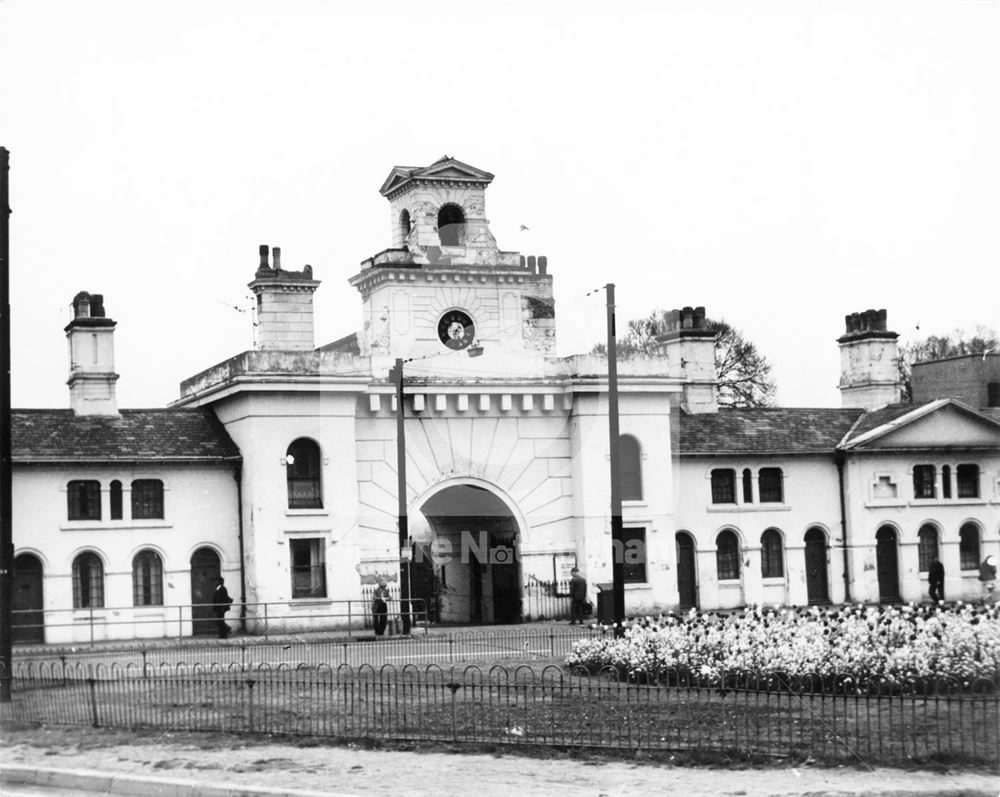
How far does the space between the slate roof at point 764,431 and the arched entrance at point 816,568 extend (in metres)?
2.39

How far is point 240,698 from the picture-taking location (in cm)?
1995

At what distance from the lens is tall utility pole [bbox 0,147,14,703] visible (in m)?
21.9

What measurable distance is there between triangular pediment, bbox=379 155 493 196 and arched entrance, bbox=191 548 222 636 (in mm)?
10698

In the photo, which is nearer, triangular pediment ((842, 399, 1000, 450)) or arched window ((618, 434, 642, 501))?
arched window ((618, 434, 642, 501))

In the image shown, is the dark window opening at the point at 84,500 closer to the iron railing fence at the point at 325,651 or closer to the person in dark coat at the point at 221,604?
the person in dark coat at the point at 221,604

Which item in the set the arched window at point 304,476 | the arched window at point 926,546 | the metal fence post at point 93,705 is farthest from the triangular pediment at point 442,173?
the metal fence post at point 93,705

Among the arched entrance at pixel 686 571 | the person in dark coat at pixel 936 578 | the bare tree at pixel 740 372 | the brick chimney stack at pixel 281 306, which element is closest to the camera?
the brick chimney stack at pixel 281 306

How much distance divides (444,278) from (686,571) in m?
10.1

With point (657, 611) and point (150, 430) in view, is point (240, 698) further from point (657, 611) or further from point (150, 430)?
point (657, 611)

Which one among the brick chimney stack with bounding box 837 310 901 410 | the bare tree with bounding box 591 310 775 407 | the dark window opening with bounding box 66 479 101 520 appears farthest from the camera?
the bare tree with bounding box 591 310 775 407

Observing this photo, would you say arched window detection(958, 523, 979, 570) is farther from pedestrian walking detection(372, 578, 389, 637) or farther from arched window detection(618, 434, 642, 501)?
pedestrian walking detection(372, 578, 389, 637)

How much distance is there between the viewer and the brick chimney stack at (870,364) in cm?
4628

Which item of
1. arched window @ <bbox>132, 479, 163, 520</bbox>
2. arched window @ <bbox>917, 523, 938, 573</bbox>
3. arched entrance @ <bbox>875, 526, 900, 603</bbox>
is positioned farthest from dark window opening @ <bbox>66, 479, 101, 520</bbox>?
arched window @ <bbox>917, 523, 938, 573</bbox>

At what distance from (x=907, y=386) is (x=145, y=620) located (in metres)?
46.1
